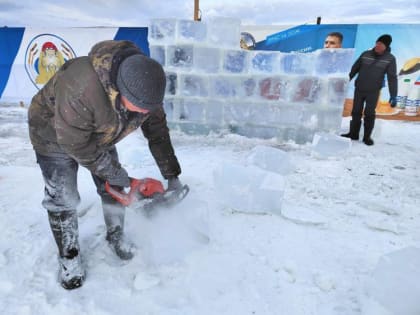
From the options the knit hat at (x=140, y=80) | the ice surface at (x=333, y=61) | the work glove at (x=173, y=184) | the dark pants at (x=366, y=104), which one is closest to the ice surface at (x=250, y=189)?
the work glove at (x=173, y=184)

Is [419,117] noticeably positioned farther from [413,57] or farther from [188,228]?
[188,228]

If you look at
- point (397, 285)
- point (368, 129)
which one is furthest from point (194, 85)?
point (397, 285)

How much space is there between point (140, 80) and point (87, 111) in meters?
0.29

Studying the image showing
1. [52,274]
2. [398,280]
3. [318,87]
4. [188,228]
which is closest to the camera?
[398,280]

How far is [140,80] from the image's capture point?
1.12 m

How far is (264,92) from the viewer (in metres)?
4.05

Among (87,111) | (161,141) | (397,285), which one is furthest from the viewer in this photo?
(161,141)

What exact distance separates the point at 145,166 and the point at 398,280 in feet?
7.71

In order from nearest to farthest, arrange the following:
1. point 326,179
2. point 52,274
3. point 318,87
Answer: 1. point 52,274
2. point 326,179
3. point 318,87

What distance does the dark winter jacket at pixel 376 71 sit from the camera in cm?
410

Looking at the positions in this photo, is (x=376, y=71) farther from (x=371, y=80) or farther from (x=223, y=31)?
(x=223, y=31)

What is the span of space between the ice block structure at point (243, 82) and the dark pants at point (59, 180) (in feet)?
9.22

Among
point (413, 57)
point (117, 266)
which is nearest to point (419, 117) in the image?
point (413, 57)

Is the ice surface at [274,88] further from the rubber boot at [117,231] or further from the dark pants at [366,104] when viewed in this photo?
the rubber boot at [117,231]
